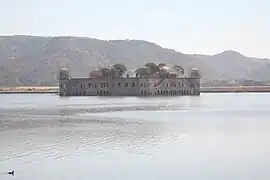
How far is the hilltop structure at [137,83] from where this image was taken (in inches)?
6029

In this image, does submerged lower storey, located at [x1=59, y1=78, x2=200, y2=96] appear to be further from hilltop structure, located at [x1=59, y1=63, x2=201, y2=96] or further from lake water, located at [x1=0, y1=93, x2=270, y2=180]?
lake water, located at [x1=0, y1=93, x2=270, y2=180]

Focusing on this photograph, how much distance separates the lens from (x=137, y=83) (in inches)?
5999

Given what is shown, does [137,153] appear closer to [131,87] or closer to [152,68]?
[131,87]

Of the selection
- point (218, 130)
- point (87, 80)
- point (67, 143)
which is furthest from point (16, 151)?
point (87, 80)

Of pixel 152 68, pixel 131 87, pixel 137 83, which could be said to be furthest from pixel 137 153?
pixel 152 68

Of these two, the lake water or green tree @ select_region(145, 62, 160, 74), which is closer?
the lake water

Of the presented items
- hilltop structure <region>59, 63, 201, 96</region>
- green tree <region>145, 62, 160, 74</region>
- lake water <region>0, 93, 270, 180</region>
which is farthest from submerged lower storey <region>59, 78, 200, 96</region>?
lake water <region>0, 93, 270, 180</region>

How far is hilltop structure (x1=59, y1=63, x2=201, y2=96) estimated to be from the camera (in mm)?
153125

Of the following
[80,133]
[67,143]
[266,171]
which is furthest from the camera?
[80,133]

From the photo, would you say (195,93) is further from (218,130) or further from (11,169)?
(11,169)

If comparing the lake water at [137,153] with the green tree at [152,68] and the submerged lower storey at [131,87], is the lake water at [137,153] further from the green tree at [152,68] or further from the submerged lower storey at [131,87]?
the green tree at [152,68]

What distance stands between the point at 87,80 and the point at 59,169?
13603 centimetres

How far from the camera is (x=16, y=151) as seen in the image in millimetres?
32312

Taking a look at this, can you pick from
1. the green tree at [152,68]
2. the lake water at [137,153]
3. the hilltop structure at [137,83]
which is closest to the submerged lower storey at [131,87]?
the hilltop structure at [137,83]
